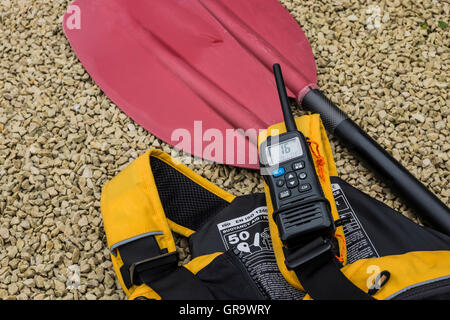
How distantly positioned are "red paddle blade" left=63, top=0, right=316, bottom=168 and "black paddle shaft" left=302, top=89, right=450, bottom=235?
0.10 metres

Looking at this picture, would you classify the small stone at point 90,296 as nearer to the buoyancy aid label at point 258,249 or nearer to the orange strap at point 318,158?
the buoyancy aid label at point 258,249

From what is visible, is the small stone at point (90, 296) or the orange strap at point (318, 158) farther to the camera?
the small stone at point (90, 296)

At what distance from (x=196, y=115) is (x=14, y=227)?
625 mm

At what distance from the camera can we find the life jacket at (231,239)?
3.18ft

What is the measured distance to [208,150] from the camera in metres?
1.33

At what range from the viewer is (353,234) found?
1083mm

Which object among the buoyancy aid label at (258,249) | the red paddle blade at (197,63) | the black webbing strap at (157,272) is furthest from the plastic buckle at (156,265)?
the red paddle blade at (197,63)

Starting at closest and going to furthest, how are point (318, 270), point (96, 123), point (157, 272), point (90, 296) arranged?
point (318, 270) → point (157, 272) → point (90, 296) → point (96, 123)

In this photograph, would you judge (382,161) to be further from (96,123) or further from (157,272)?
(96,123)

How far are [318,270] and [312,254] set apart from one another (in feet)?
0.12

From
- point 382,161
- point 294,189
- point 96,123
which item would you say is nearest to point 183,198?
point 294,189

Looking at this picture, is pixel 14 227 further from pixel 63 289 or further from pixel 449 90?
pixel 449 90

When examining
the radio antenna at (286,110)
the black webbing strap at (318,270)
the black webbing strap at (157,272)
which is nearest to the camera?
the black webbing strap at (318,270)
